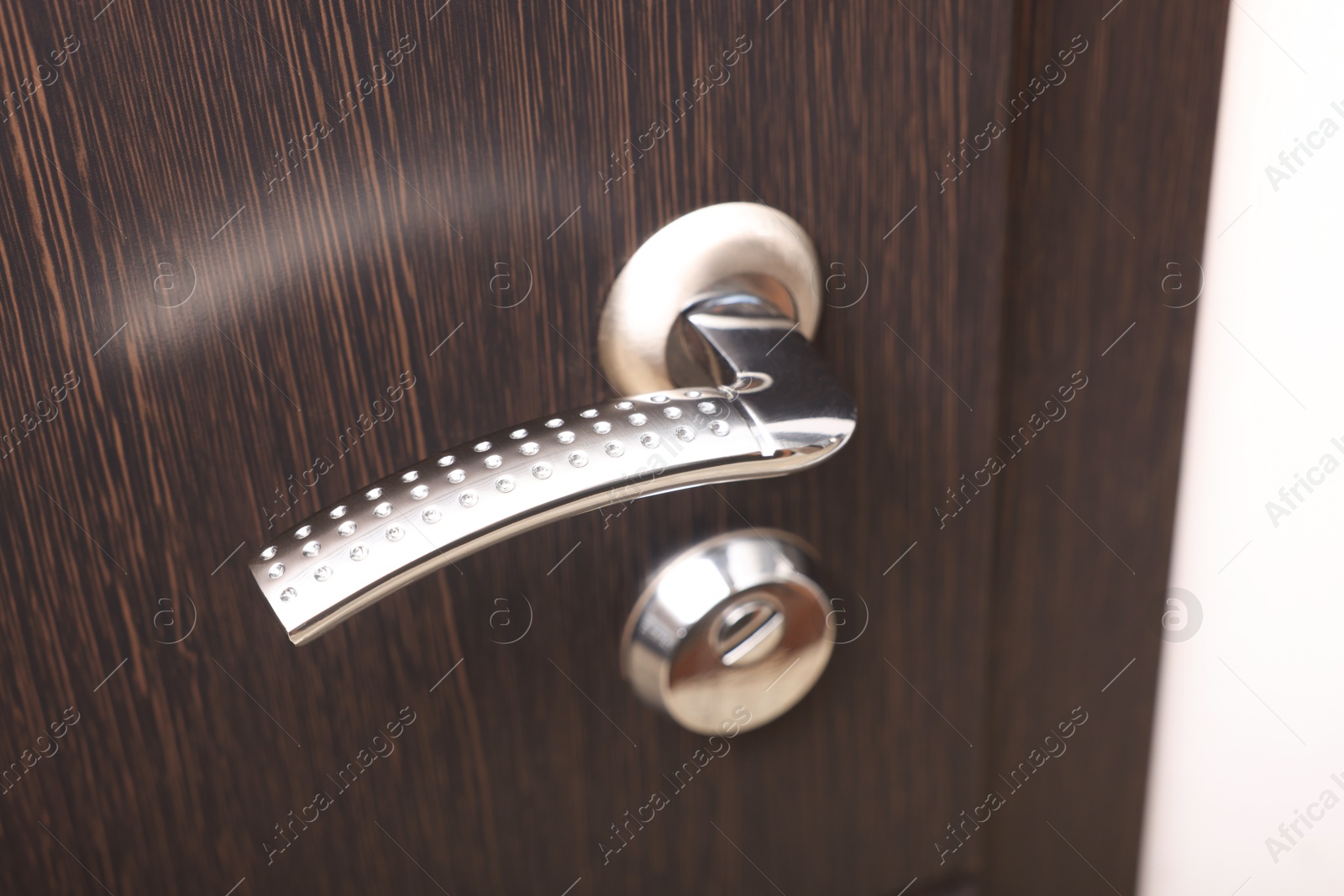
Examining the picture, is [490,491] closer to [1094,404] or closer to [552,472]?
[552,472]

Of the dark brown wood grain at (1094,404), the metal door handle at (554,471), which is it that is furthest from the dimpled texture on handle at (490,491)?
the dark brown wood grain at (1094,404)

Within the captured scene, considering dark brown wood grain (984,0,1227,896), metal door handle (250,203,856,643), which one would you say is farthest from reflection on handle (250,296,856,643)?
dark brown wood grain (984,0,1227,896)

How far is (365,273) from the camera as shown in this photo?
0.23 m

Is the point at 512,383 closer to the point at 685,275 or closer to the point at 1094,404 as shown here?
the point at 685,275

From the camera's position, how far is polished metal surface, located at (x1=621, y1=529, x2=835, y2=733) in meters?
0.27

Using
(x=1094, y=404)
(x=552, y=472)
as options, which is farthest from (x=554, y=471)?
(x=1094, y=404)

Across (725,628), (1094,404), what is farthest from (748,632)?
(1094,404)

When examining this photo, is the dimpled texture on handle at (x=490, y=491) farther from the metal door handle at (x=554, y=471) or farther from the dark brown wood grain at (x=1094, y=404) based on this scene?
the dark brown wood grain at (x=1094, y=404)

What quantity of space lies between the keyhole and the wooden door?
0.08 ft

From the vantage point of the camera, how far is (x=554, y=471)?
0.69 ft

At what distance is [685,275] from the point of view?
10.0 inches

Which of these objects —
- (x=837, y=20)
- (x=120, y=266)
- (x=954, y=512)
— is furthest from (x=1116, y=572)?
(x=120, y=266)

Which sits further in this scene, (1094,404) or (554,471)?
(1094,404)

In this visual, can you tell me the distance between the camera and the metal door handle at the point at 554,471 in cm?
19
